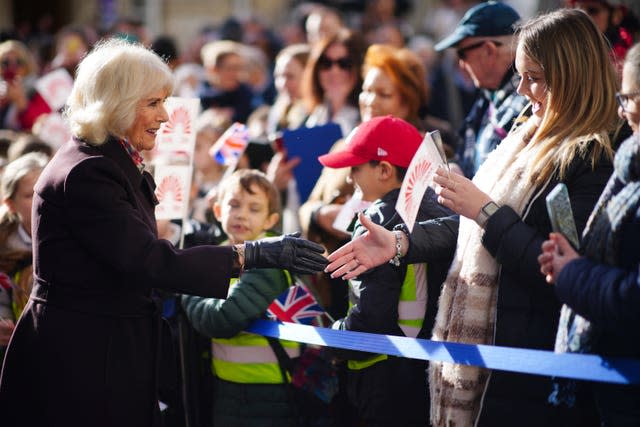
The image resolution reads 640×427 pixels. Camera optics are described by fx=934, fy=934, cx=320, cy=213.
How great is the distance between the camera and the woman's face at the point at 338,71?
666 centimetres

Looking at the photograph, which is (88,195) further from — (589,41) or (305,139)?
(305,139)

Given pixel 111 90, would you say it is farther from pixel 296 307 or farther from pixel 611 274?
pixel 611 274

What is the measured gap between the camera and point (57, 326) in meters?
3.48

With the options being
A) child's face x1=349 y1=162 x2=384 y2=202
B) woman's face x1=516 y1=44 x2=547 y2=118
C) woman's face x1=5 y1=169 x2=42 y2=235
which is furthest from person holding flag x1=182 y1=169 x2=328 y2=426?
woman's face x1=516 y1=44 x2=547 y2=118

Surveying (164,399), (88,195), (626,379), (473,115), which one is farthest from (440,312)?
(473,115)

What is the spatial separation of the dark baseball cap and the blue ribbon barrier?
83.6 inches

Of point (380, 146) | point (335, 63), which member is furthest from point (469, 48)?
point (335, 63)

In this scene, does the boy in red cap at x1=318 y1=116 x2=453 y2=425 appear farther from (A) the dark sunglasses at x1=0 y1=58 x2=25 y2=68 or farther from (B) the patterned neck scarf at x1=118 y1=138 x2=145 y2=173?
(A) the dark sunglasses at x1=0 y1=58 x2=25 y2=68

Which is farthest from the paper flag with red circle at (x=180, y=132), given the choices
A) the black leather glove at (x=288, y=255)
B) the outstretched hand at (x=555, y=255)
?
the outstretched hand at (x=555, y=255)

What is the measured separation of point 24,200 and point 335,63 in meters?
2.60

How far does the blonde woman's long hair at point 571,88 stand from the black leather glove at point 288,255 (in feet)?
2.86

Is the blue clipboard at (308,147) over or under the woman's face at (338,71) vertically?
under

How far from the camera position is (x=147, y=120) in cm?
367

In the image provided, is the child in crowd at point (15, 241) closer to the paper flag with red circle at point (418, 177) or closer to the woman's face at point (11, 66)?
the paper flag with red circle at point (418, 177)
